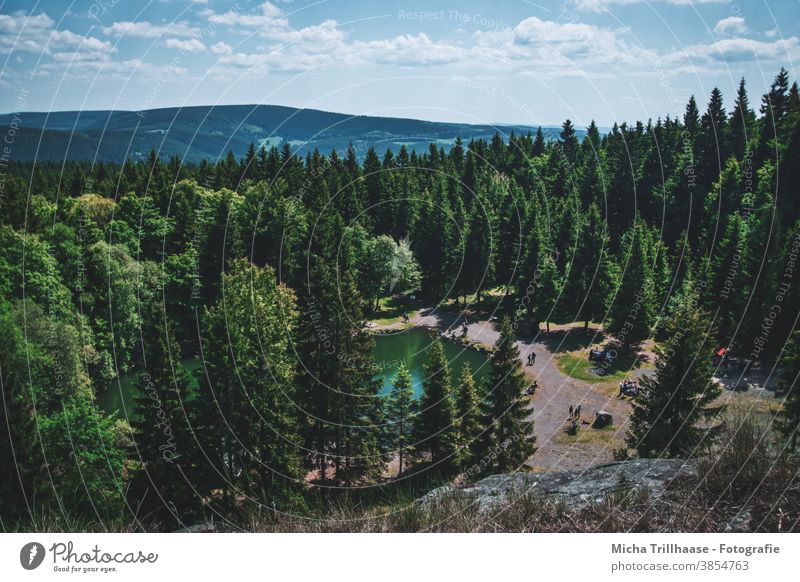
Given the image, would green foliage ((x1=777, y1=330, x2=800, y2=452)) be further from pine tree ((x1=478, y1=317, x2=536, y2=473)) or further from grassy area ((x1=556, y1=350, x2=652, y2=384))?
grassy area ((x1=556, y1=350, x2=652, y2=384))

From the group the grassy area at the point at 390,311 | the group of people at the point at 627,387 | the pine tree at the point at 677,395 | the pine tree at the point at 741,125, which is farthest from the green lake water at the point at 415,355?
the pine tree at the point at 741,125

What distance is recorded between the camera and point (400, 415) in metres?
30.8

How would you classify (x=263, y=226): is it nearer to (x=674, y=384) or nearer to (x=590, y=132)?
(x=674, y=384)

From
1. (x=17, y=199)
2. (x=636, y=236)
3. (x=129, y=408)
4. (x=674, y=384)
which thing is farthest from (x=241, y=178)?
(x=674, y=384)

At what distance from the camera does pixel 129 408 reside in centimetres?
4122

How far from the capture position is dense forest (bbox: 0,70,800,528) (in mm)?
25766

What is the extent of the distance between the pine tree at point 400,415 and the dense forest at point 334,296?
11 centimetres

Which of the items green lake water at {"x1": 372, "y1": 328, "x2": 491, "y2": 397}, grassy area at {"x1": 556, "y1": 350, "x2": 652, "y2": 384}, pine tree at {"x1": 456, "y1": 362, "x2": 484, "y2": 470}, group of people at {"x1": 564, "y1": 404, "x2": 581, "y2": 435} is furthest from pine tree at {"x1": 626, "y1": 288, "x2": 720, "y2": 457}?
grassy area at {"x1": 556, "y1": 350, "x2": 652, "y2": 384}

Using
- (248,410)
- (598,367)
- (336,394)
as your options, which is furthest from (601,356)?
(248,410)

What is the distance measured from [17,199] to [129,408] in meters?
29.5

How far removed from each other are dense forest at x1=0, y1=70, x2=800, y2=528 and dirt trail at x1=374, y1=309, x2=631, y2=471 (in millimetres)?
3536

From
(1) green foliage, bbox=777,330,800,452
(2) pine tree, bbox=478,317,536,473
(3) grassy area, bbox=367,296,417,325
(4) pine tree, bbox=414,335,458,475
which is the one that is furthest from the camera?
(3) grassy area, bbox=367,296,417,325

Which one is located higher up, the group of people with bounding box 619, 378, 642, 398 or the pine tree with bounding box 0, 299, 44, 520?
the pine tree with bounding box 0, 299, 44, 520

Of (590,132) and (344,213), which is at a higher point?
(590,132)
